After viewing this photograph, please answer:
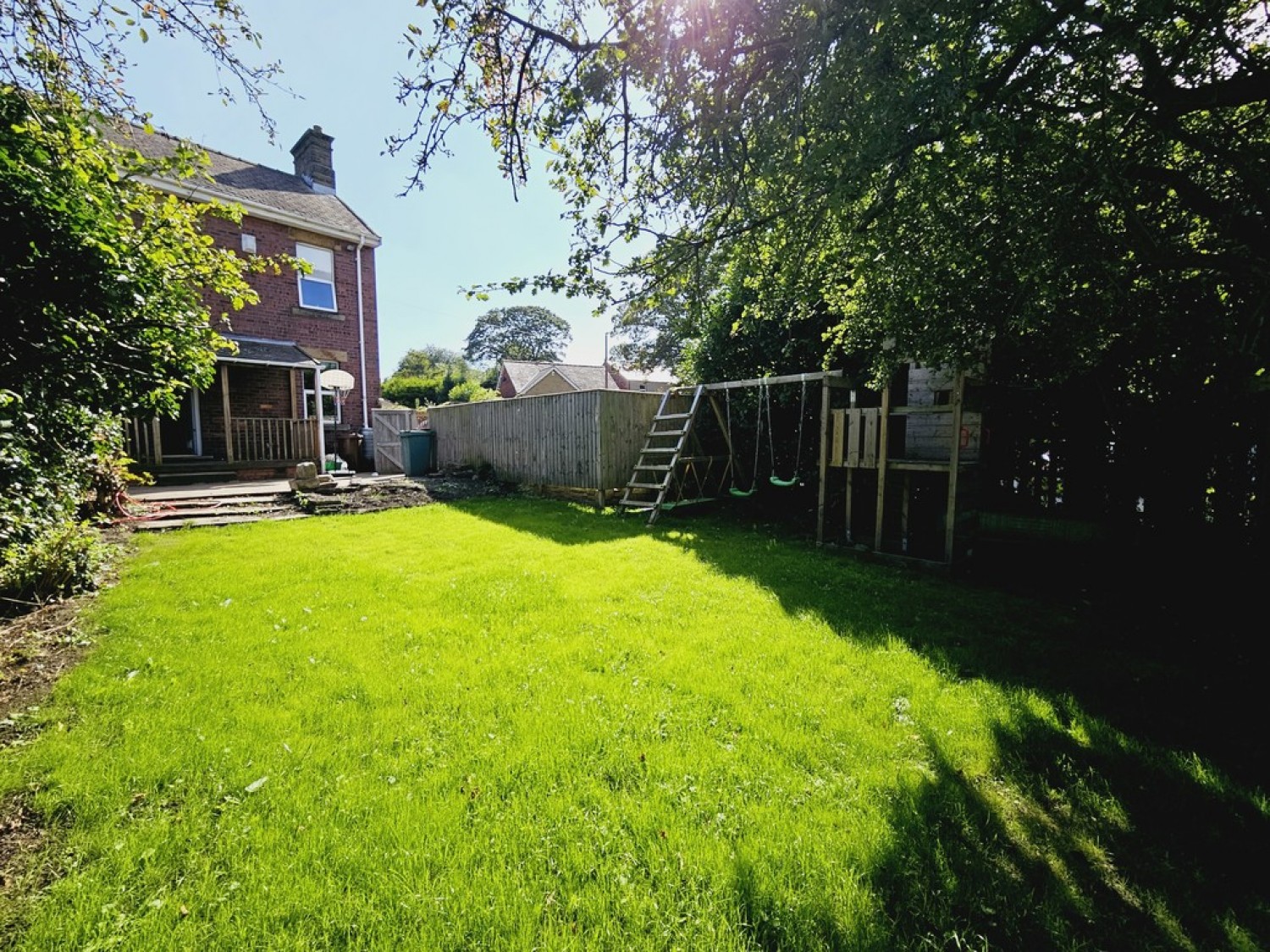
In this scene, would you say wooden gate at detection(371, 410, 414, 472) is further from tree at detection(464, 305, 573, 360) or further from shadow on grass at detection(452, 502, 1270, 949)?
tree at detection(464, 305, 573, 360)

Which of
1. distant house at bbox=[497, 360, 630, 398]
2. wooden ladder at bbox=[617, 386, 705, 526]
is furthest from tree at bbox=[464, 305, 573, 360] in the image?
wooden ladder at bbox=[617, 386, 705, 526]

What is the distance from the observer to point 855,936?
5.15ft

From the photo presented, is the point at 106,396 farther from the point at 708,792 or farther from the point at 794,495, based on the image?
the point at 794,495

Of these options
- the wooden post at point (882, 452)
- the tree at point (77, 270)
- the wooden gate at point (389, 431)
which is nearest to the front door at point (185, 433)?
the wooden gate at point (389, 431)

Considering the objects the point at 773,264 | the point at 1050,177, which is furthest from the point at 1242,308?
the point at 773,264

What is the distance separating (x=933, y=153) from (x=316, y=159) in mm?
20785

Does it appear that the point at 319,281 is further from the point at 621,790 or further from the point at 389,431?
the point at 621,790

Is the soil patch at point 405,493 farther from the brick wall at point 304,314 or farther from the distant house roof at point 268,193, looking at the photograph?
the distant house roof at point 268,193

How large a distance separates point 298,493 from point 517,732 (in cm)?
947

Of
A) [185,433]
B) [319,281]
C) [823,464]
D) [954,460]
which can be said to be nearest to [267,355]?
[185,433]

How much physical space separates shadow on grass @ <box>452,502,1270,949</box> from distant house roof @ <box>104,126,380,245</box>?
56.7 feet

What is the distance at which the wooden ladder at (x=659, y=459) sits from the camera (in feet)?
29.1

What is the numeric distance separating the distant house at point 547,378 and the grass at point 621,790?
27569mm

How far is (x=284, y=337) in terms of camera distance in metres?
14.3
